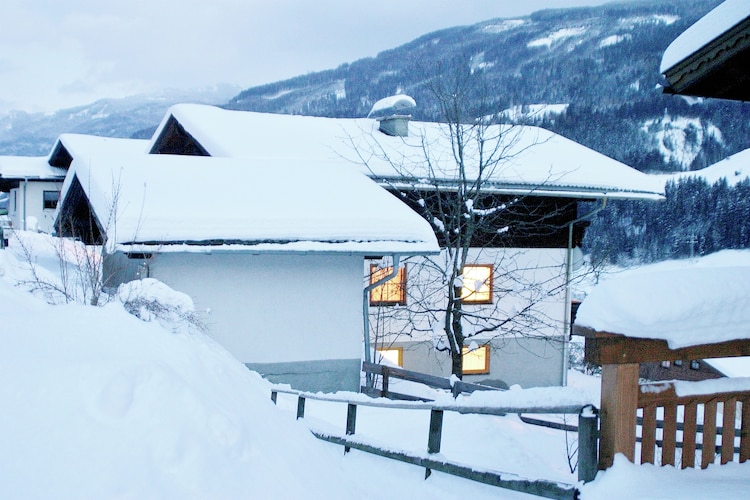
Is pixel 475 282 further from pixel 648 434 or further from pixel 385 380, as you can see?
pixel 648 434

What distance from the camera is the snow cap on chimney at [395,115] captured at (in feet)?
56.7

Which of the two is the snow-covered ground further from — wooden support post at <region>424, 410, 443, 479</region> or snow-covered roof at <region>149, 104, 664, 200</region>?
snow-covered roof at <region>149, 104, 664, 200</region>

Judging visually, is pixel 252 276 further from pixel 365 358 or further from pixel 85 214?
pixel 85 214

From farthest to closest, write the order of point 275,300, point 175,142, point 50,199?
point 50,199 < point 175,142 < point 275,300

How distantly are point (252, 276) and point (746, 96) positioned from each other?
7.28 m

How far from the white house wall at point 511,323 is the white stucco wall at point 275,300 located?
3325 mm

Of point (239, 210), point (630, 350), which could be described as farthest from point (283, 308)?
point (630, 350)

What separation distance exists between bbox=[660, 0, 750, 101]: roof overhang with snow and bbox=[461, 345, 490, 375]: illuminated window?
36.5ft

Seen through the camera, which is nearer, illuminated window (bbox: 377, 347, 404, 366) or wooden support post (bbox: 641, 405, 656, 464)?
wooden support post (bbox: 641, 405, 656, 464)

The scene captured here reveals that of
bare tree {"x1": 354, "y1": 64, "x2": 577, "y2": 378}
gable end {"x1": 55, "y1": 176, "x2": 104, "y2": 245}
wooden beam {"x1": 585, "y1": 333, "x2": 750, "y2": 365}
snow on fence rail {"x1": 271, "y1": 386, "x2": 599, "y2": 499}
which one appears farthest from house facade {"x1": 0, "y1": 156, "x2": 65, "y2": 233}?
wooden beam {"x1": 585, "y1": 333, "x2": 750, "y2": 365}

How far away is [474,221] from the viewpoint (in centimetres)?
1341

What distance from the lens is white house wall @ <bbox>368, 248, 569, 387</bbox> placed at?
48.6 ft

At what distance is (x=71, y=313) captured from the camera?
461 cm

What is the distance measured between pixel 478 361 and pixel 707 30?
1206 cm
